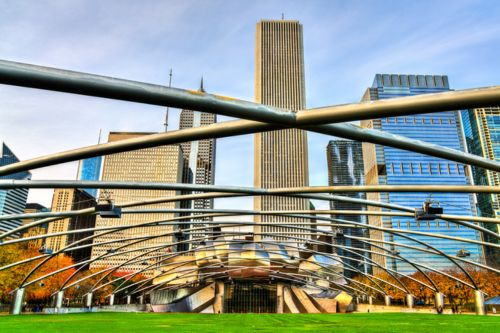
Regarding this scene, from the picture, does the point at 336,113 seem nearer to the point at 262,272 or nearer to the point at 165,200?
the point at 165,200

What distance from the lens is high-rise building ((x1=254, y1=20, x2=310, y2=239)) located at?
576 ft

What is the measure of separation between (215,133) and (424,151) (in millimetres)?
3754

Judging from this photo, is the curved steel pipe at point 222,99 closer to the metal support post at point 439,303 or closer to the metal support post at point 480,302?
the metal support post at point 480,302

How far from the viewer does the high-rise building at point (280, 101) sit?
176 m

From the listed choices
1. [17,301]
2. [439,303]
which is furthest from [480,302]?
[17,301]

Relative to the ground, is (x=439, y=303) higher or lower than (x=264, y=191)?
lower

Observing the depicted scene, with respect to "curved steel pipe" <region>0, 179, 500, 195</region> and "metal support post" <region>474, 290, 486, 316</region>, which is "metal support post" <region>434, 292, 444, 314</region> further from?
"curved steel pipe" <region>0, 179, 500, 195</region>

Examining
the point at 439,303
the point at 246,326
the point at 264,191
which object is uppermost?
the point at 264,191

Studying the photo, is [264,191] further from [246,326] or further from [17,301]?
[17,301]

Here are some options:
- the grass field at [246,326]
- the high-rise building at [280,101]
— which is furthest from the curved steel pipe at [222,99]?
the high-rise building at [280,101]

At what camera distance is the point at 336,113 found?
4160 mm

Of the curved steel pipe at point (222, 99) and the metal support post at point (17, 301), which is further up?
the curved steel pipe at point (222, 99)

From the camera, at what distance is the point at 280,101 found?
589 ft

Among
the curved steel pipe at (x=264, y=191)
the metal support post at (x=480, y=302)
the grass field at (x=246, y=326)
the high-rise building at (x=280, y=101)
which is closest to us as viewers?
the curved steel pipe at (x=264, y=191)
